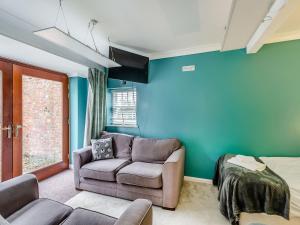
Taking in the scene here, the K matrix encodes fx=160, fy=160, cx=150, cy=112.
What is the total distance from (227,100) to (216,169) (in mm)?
1242

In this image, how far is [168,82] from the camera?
324cm

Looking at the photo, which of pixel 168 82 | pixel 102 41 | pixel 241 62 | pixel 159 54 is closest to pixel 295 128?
pixel 241 62

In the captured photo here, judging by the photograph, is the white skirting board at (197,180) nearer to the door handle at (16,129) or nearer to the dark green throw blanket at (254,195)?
the dark green throw blanket at (254,195)

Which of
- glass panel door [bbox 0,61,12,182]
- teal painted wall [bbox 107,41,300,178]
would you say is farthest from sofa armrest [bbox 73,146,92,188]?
teal painted wall [bbox 107,41,300,178]

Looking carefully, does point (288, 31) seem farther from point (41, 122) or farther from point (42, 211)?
point (41, 122)

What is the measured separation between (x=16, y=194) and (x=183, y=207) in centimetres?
197

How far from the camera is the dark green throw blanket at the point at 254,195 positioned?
172 cm

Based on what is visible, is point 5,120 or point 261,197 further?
point 5,120

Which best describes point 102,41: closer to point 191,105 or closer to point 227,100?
point 191,105

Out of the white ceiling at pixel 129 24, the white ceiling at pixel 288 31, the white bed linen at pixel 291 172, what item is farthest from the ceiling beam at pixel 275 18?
Result: the white bed linen at pixel 291 172

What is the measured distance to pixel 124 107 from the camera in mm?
3668

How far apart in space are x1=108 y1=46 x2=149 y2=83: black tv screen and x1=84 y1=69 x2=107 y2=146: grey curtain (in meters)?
0.30

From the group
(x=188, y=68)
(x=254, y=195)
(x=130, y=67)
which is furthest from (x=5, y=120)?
(x=254, y=195)

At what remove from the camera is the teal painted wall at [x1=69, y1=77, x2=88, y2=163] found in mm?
3668
